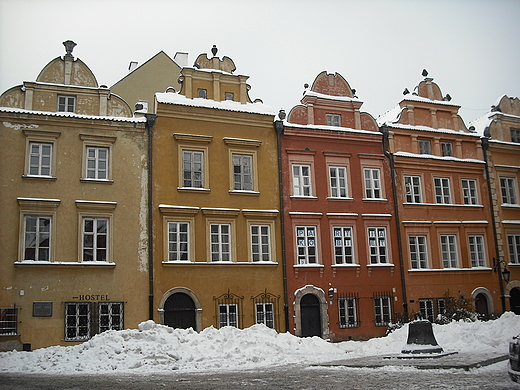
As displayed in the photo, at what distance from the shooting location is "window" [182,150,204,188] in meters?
24.7

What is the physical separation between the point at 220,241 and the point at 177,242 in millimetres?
1813

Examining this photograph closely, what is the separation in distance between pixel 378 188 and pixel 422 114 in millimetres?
5209

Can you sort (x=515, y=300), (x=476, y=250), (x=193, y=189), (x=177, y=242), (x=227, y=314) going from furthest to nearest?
(x=515, y=300), (x=476, y=250), (x=193, y=189), (x=227, y=314), (x=177, y=242)

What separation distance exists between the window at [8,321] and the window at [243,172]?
988cm

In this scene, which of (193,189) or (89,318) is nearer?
(89,318)

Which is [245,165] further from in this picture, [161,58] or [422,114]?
[161,58]

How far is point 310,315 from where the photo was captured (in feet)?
83.5

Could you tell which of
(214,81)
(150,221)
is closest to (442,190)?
(214,81)

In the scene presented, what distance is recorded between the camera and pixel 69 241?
22312 millimetres

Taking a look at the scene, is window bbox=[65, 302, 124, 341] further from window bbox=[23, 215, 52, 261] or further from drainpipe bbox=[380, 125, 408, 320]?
drainpipe bbox=[380, 125, 408, 320]

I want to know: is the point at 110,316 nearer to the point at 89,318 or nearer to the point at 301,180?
the point at 89,318

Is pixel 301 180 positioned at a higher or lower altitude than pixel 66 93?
lower

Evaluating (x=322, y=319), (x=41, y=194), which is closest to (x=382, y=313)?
(x=322, y=319)

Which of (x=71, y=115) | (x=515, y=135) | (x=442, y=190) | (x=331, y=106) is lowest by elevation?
(x=442, y=190)
